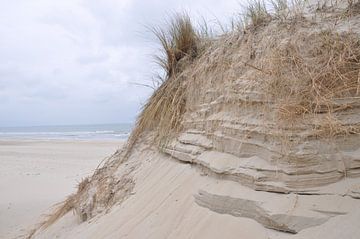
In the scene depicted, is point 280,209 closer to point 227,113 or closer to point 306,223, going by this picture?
point 306,223

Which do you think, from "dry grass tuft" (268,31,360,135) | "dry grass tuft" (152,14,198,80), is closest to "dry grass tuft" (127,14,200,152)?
"dry grass tuft" (152,14,198,80)

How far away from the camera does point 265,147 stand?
296cm

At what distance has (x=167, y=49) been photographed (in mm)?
5184

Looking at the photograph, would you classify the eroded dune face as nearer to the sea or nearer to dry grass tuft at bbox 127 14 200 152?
dry grass tuft at bbox 127 14 200 152

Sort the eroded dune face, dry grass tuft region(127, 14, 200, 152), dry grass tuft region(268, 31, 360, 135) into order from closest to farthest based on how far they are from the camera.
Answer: the eroded dune face
dry grass tuft region(268, 31, 360, 135)
dry grass tuft region(127, 14, 200, 152)

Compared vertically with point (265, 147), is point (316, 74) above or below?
above

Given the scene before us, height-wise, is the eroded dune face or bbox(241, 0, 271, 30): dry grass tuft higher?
bbox(241, 0, 271, 30): dry grass tuft

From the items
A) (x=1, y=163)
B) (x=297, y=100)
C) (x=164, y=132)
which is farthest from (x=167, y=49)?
(x=1, y=163)

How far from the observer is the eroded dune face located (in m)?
2.63

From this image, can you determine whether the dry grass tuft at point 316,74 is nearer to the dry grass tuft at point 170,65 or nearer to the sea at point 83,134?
the dry grass tuft at point 170,65

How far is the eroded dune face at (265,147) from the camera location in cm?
263

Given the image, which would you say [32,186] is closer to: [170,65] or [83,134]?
[170,65]

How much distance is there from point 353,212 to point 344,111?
67cm

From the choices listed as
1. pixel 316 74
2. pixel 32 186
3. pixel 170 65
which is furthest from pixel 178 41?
pixel 32 186
